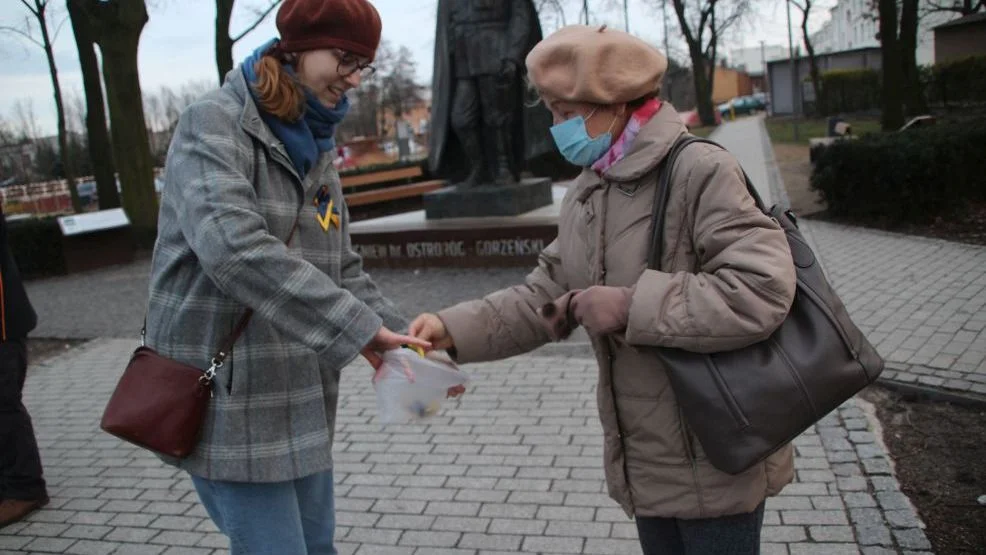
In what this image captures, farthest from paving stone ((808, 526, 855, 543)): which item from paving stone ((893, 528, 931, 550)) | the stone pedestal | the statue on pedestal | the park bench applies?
the park bench

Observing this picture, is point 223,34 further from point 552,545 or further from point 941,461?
point 941,461

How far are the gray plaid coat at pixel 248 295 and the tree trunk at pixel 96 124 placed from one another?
1637 cm

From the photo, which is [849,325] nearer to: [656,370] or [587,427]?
[656,370]

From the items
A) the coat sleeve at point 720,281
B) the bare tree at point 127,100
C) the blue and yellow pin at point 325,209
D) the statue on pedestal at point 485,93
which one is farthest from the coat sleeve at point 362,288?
the bare tree at point 127,100

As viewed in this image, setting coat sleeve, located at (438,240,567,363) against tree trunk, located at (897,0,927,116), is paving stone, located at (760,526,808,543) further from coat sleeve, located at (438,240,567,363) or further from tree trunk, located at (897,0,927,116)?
tree trunk, located at (897,0,927,116)

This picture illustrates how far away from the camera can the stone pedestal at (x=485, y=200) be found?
1010 centimetres

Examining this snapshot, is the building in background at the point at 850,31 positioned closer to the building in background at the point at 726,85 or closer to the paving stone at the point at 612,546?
the building in background at the point at 726,85

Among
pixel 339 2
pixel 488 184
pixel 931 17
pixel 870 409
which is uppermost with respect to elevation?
pixel 931 17

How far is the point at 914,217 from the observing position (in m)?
10.1

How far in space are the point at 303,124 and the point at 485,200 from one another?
7940 mm

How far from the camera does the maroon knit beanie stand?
7.14 feet

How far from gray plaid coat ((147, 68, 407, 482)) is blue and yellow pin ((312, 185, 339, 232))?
0.02 metres

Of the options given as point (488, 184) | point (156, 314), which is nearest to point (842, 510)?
point (156, 314)

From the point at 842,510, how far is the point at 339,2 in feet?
9.18
